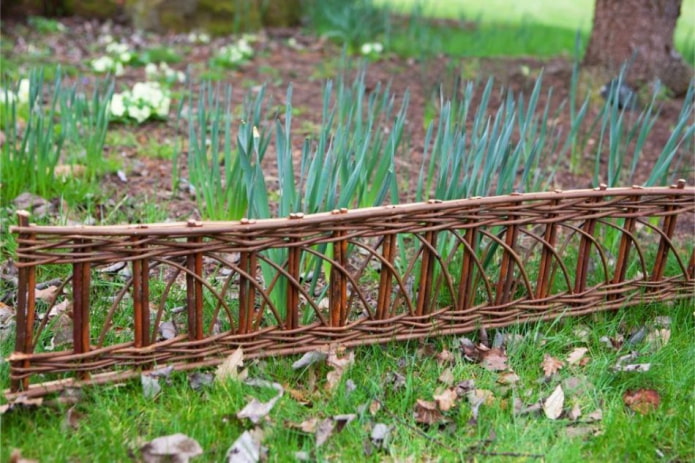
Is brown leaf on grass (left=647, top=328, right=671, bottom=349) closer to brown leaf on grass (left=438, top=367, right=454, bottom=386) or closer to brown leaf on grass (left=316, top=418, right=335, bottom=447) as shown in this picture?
brown leaf on grass (left=438, top=367, right=454, bottom=386)

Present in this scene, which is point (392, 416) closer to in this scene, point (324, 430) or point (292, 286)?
point (324, 430)

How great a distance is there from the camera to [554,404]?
213 cm

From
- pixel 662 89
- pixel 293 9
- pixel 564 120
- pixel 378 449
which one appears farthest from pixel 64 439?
pixel 293 9

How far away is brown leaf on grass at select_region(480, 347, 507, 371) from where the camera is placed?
7.47 feet

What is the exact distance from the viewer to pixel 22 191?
3.15m

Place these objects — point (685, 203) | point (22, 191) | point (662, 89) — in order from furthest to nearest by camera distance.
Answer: point (662, 89)
point (22, 191)
point (685, 203)

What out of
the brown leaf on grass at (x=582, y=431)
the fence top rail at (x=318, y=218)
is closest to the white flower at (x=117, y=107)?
the fence top rail at (x=318, y=218)

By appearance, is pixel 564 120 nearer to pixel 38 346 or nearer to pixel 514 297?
pixel 514 297

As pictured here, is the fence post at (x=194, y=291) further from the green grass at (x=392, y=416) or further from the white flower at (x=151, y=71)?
the white flower at (x=151, y=71)

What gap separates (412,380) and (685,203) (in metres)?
1.17

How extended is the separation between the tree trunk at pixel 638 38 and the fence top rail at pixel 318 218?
10.1ft

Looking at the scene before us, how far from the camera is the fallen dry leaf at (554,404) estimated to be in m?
2.09

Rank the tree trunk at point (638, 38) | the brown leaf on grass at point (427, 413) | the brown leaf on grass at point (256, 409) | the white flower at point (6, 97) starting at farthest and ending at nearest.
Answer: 1. the tree trunk at point (638, 38)
2. the white flower at point (6, 97)
3. the brown leaf on grass at point (427, 413)
4. the brown leaf on grass at point (256, 409)

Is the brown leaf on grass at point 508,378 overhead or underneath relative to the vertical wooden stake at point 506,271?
underneath
